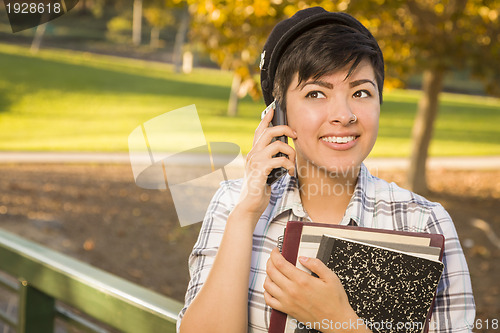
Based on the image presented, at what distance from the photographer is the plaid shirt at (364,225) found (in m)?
1.45

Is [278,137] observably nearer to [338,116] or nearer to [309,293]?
[338,116]

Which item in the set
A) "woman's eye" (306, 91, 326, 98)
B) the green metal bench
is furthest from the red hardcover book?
the green metal bench

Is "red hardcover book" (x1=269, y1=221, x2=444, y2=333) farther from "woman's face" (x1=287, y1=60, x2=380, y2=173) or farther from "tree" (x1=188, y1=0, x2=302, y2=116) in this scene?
"tree" (x1=188, y1=0, x2=302, y2=116)

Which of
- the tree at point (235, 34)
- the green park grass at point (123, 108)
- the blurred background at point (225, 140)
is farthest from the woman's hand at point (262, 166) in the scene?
the green park grass at point (123, 108)

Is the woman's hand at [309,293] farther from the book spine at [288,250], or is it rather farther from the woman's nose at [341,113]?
the woman's nose at [341,113]

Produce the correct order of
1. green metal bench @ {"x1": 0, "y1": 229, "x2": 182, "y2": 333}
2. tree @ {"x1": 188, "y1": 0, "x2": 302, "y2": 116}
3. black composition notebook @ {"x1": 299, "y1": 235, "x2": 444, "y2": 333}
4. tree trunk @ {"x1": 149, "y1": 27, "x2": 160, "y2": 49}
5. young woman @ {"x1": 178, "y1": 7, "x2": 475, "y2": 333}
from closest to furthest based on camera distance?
1. black composition notebook @ {"x1": 299, "y1": 235, "x2": 444, "y2": 333}
2. young woman @ {"x1": 178, "y1": 7, "x2": 475, "y2": 333}
3. green metal bench @ {"x1": 0, "y1": 229, "x2": 182, "y2": 333}
4. tree @ {"x1": 188, "y1": 0, "x2": 302, "y2": 116}
5. tree trunk @ {"x1": 149, "y1": 27, "x2": 160, "y2": 49}

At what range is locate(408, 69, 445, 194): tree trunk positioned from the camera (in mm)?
9836

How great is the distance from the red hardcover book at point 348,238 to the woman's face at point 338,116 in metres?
0.26

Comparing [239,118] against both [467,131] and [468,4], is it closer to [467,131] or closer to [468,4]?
[467,131]

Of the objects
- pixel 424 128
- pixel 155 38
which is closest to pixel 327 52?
pixel 424 128

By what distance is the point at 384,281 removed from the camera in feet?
4.21

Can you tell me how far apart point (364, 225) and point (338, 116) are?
289 mm

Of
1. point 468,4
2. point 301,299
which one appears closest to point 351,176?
point 301,299

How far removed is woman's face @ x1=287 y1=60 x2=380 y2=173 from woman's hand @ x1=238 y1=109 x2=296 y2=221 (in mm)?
59
